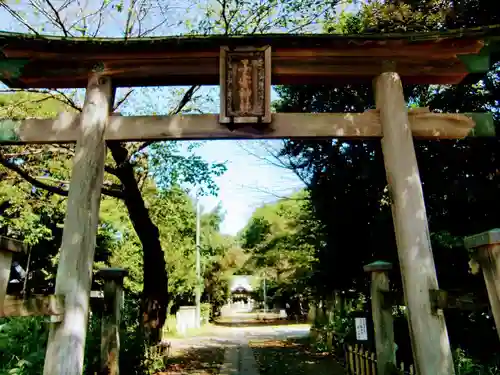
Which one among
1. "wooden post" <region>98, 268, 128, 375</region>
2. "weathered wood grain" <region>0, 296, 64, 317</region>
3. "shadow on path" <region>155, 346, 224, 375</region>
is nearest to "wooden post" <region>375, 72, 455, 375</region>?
"weathered wood grain" <region>0, 296, 64, 317</region>

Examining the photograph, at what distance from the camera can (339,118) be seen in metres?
4.59

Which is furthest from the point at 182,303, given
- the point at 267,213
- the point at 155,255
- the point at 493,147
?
the point at 493,147

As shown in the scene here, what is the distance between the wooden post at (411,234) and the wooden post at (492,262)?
0.72 meters

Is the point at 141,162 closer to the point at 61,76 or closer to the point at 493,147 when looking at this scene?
the point at 61,76

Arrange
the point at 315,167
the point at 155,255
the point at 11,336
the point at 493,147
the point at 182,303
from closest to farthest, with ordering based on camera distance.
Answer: the point at 11,336 → the point at 493,147 → the point at 155,255 → the point at 315,167 → the point at 182,303

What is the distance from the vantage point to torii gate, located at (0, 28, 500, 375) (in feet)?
13.8

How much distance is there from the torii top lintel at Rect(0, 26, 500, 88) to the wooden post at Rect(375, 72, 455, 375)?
36cm

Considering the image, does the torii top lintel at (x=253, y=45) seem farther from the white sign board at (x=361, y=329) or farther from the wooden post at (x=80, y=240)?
the white sign board at (x=361, y=329)

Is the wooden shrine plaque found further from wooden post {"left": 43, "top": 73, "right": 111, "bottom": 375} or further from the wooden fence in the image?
the wooden fence

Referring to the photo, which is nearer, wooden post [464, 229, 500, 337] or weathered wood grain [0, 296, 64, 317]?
wooden post [464, 229, 500, 337]

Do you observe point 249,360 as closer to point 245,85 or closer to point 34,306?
point 34,306

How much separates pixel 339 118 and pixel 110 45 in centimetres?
272

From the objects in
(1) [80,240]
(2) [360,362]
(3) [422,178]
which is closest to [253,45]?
(1) [80,240]

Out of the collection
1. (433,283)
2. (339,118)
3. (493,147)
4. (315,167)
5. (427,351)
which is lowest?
(427,351)
